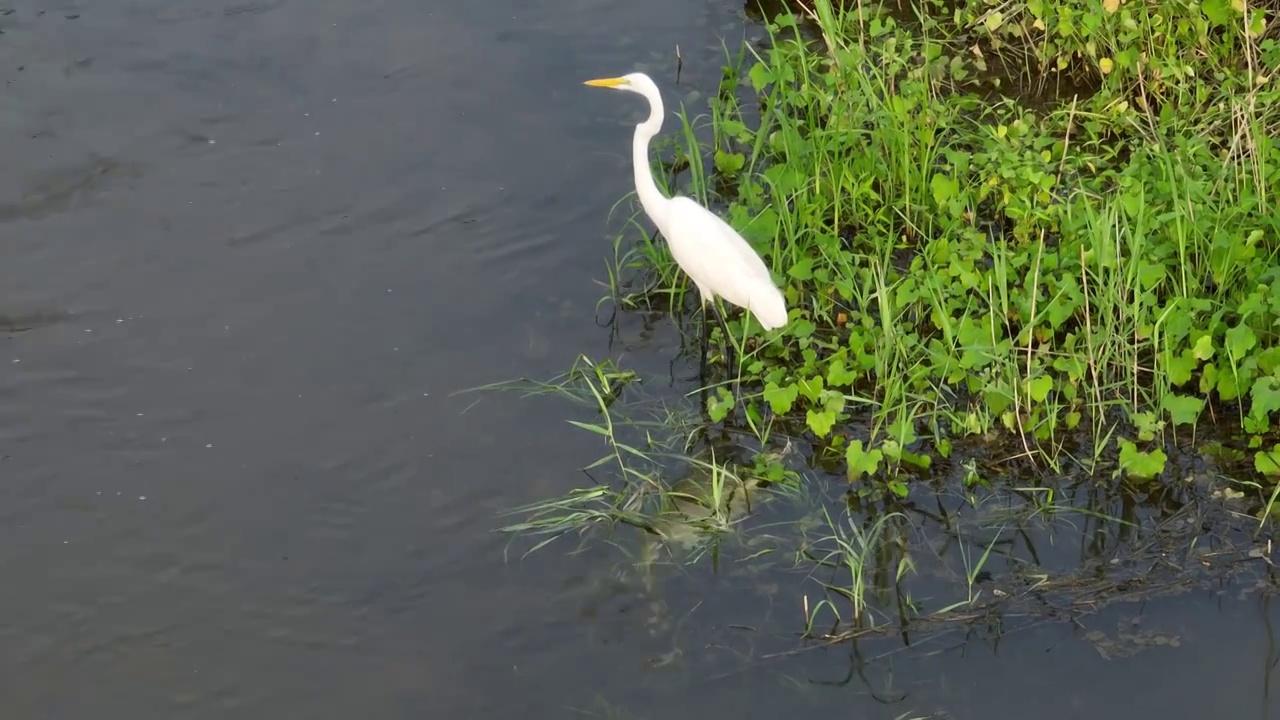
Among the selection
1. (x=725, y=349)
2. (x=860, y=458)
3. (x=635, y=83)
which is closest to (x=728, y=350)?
(x=725, y=349)

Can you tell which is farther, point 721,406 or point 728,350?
point 728,350

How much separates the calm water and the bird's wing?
0.48 metres

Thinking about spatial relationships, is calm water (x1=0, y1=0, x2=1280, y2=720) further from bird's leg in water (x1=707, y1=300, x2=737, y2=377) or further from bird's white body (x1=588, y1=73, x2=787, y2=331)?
bird's white body (x1=588, y1=73, x2=787, y2=331)

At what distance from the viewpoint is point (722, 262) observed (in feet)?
15.4

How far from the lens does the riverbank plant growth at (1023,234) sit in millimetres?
4473

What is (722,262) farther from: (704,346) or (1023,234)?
(1023,234)

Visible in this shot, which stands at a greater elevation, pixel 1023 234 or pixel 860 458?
pixel 1023 234

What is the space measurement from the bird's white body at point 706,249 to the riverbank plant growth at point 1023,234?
254 mm

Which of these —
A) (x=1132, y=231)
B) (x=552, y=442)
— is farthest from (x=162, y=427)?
(x=1132, y=231)

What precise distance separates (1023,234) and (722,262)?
1.31 m

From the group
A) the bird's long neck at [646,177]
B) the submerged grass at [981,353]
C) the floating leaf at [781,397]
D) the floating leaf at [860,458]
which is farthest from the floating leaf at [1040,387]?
the bird's long neck at [646,177]

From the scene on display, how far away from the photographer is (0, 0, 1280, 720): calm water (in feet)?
12.4

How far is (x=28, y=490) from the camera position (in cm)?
443

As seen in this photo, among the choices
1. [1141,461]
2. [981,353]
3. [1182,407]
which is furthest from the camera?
[981,353]
